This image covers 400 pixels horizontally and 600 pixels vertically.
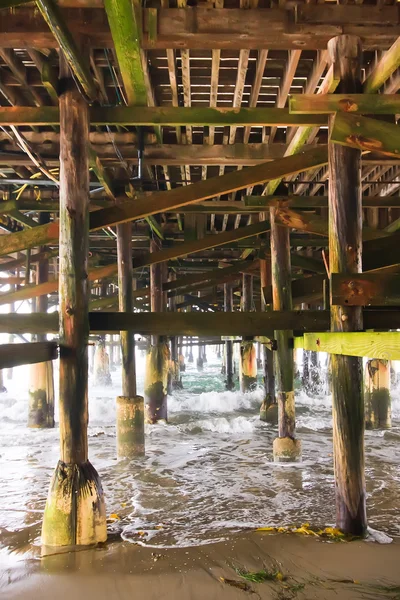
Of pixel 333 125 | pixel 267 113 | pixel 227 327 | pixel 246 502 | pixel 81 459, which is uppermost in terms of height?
pixel 267 113

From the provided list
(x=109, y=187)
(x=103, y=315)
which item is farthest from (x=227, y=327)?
(x=109, y=187)

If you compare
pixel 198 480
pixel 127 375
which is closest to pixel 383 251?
pixel 198 480

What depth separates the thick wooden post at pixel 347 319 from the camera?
3947mm

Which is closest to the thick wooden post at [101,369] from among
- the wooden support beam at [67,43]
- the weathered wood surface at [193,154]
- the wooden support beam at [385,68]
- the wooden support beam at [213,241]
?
the wooden support beam at [213,241]

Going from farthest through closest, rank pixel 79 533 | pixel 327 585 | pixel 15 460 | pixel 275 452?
pixel 15 460 < pixel 275 452 < pixel 79 533 < pixel 327 585

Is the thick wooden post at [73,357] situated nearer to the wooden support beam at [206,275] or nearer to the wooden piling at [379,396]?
the wooden support beam at [206,275]

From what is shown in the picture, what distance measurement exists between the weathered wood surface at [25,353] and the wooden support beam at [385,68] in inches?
133

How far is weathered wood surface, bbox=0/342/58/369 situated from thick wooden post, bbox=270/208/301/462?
347cm

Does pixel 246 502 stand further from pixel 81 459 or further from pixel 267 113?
pixel 267 113

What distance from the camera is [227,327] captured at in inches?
186

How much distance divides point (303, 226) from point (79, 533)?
4035 millimetres

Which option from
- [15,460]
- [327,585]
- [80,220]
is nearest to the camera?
[327,585]

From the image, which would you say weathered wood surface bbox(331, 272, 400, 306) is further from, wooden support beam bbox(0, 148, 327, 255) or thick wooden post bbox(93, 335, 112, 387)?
thick wooden post bbox(93, 335, 112, 387)

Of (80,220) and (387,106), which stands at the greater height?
(387,106)
